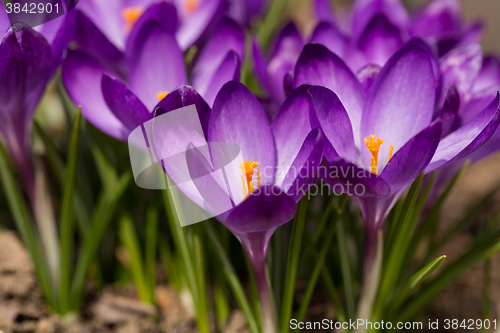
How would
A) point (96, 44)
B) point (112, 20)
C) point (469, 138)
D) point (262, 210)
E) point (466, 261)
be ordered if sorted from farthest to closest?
1. point (112, 20)
2. point (96, 44)
3. point (466, 261)
4. point (469, 138)
5. point (262, 210)

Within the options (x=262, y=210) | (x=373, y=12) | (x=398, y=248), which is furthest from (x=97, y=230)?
(x=373, y=12)

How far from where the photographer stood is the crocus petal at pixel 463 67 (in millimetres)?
771

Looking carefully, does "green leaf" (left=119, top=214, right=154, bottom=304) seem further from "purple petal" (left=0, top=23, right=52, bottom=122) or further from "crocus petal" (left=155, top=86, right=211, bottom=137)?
"crocus petal" (left=155, top=86, right=211, bottom=137)

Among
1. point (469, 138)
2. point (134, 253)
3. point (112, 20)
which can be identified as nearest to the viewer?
point (469, 138)

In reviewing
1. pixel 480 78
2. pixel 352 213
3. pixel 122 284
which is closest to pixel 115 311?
pixel 122 284

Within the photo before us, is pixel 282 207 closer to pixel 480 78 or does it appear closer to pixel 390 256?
pixel 390 256

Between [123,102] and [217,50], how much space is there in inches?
12.3

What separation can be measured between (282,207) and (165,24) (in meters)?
0.54

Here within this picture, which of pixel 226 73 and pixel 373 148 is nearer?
pixel 373 148

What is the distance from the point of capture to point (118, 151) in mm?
1012

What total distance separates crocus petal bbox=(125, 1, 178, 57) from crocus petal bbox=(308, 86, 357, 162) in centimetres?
39

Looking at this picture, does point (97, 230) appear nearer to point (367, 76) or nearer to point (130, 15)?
point (130, 15)

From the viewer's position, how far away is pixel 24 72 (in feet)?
2.31

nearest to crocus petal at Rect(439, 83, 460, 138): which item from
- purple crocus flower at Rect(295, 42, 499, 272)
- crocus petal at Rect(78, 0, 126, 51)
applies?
purple crocus flower at Rect(295, 42, 499, 272)
